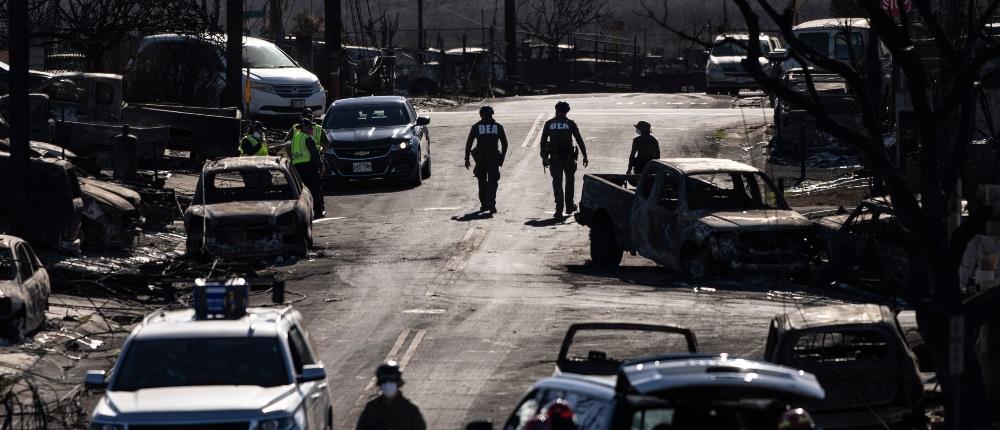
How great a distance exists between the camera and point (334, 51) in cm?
4153

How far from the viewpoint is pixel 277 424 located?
33.0ft

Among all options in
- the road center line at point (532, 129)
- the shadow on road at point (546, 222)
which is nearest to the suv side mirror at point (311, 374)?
the shadow on road at point (546, 222)

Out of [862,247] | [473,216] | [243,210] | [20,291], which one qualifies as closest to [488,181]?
[473,216]

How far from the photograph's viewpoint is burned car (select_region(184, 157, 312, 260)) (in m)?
22.1

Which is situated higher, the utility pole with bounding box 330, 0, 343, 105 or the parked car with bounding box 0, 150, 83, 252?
the utility pole with bounding box 330, 0, 343, 105

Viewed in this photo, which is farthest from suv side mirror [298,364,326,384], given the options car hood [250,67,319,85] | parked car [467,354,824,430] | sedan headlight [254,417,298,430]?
car hood [250,67,319,85]

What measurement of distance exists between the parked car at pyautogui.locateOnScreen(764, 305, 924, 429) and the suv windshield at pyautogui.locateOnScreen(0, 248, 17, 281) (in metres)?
8.10

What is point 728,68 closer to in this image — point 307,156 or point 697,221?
point 307,156

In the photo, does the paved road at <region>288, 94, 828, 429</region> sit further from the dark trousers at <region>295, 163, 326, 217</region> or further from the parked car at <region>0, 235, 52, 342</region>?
the parked car at <region>0, 235, 52, 342</region>

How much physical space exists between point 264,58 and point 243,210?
17.5m

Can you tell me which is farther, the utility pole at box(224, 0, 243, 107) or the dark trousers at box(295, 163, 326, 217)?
the utility pole at box(224, 0, 243, 107)

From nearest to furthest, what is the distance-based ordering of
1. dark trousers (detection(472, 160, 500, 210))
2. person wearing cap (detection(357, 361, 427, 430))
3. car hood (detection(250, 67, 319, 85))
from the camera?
person wearing cap (detection(357, 361, 427, 430)), dark trousers (detection(472, 160, 500, 210)), car hood (detection(250, 67, 319, 85))

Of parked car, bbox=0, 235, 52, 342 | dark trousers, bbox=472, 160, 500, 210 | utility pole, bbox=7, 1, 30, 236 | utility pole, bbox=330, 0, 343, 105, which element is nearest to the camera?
parked car, bbox=0, 235, 52, 342

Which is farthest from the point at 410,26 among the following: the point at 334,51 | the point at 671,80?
the point at 334,51
